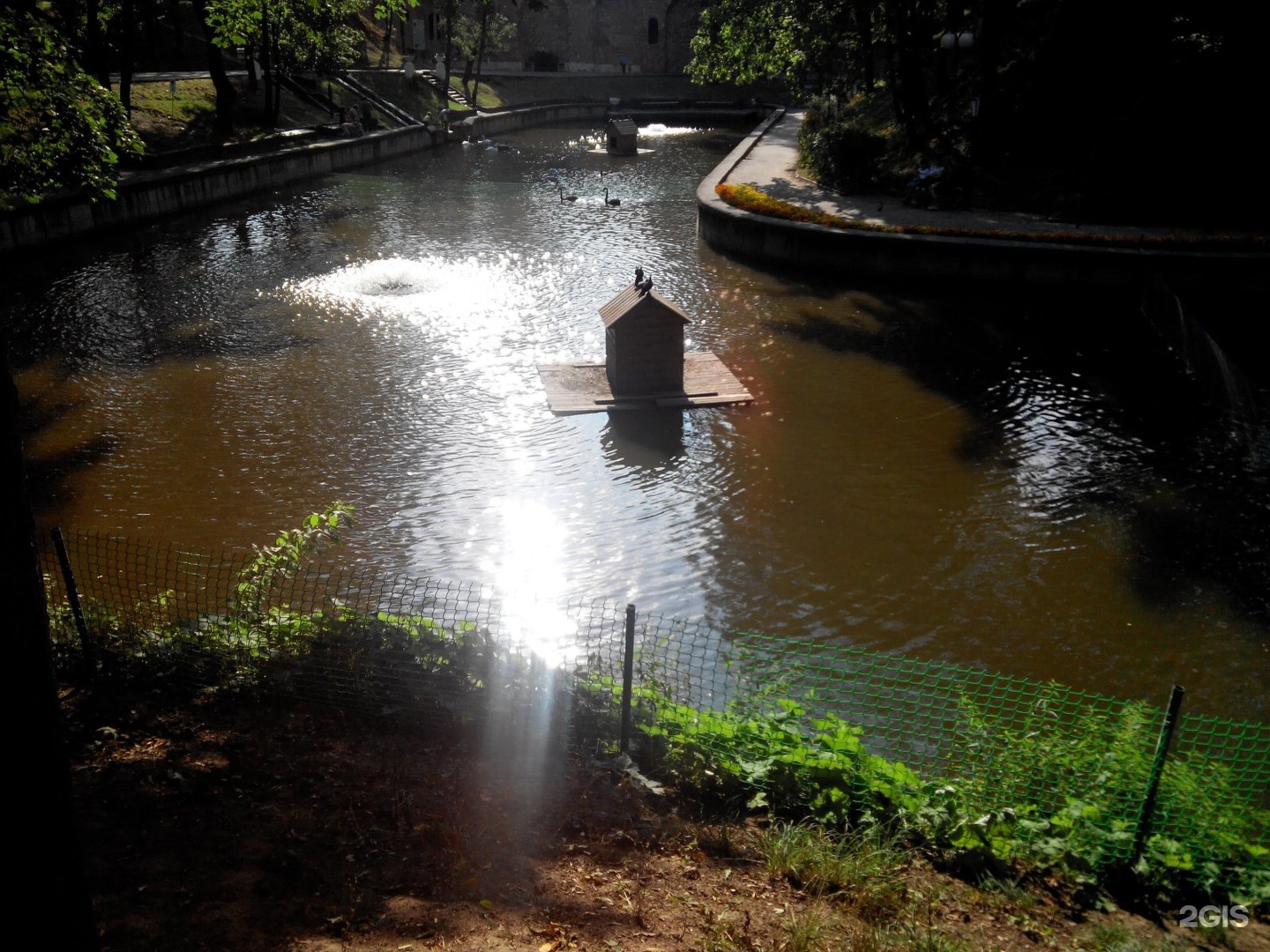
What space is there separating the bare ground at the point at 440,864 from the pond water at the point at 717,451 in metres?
3.15

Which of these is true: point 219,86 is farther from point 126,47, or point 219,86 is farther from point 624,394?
point 624,394

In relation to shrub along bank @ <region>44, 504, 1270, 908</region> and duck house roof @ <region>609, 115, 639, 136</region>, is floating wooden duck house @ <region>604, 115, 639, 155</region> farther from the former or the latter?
shrub along bank @ <region>44, 504, 1270, 908</region>

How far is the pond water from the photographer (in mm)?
8711

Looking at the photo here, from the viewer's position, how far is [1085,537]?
9.78m

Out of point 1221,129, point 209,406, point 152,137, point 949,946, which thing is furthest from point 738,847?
point 152,137

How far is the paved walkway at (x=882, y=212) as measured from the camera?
2009cm

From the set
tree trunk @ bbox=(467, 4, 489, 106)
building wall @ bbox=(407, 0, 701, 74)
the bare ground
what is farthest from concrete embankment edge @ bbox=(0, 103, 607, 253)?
building wall @ bbox=(407, 0, 701, 74)

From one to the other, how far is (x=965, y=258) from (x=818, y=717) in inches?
563

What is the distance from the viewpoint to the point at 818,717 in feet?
23.0

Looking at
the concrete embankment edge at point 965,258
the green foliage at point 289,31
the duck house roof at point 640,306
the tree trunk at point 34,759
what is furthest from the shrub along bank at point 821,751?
the green foliage at point 289,31

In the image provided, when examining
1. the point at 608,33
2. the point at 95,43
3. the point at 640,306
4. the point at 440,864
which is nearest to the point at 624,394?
the point at 640,306

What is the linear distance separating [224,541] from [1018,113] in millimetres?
22668

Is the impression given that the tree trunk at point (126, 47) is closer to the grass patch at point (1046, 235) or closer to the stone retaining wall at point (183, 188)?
the stone retaining wall at point (183, 188)

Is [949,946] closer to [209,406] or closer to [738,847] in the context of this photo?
[738,847]
